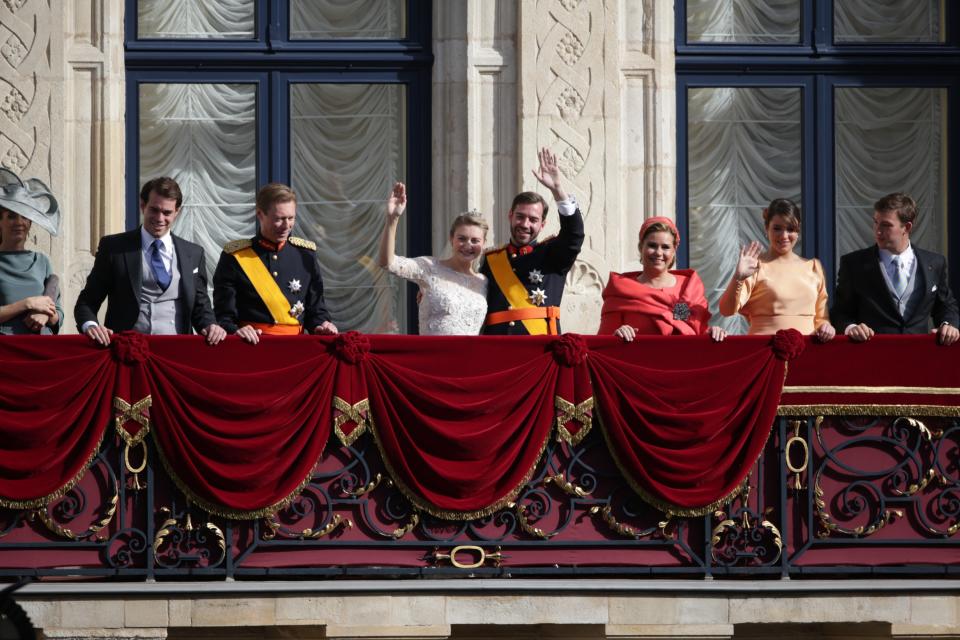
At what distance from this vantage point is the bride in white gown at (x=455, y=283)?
11.1 metres

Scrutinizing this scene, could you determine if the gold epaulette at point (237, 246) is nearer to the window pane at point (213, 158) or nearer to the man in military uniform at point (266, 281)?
the man in military uniform at point (266, 281)

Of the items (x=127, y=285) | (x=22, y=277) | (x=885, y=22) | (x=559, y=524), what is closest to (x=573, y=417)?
(x=559, y=524)

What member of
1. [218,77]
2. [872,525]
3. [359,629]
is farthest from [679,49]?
[359,629]

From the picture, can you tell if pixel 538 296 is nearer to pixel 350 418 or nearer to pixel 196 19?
pixel 350 418

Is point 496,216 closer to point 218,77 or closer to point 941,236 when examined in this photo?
point 218,77

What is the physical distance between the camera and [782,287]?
37.6ft

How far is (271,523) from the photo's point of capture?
414 inches

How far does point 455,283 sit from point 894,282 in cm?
257

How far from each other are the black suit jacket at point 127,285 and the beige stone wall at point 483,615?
163cm

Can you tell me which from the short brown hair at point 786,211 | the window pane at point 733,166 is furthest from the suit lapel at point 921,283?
the window pane at point 733,166

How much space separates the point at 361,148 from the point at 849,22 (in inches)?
147

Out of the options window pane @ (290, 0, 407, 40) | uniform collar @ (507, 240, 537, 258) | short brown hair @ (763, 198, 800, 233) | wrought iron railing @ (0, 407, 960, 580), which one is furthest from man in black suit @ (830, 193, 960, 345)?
window pane @ (290, 0, 407, 40)

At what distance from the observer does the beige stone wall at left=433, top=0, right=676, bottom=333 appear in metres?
13.3

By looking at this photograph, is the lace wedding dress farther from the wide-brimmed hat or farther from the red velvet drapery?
the wide-brimmed hat
